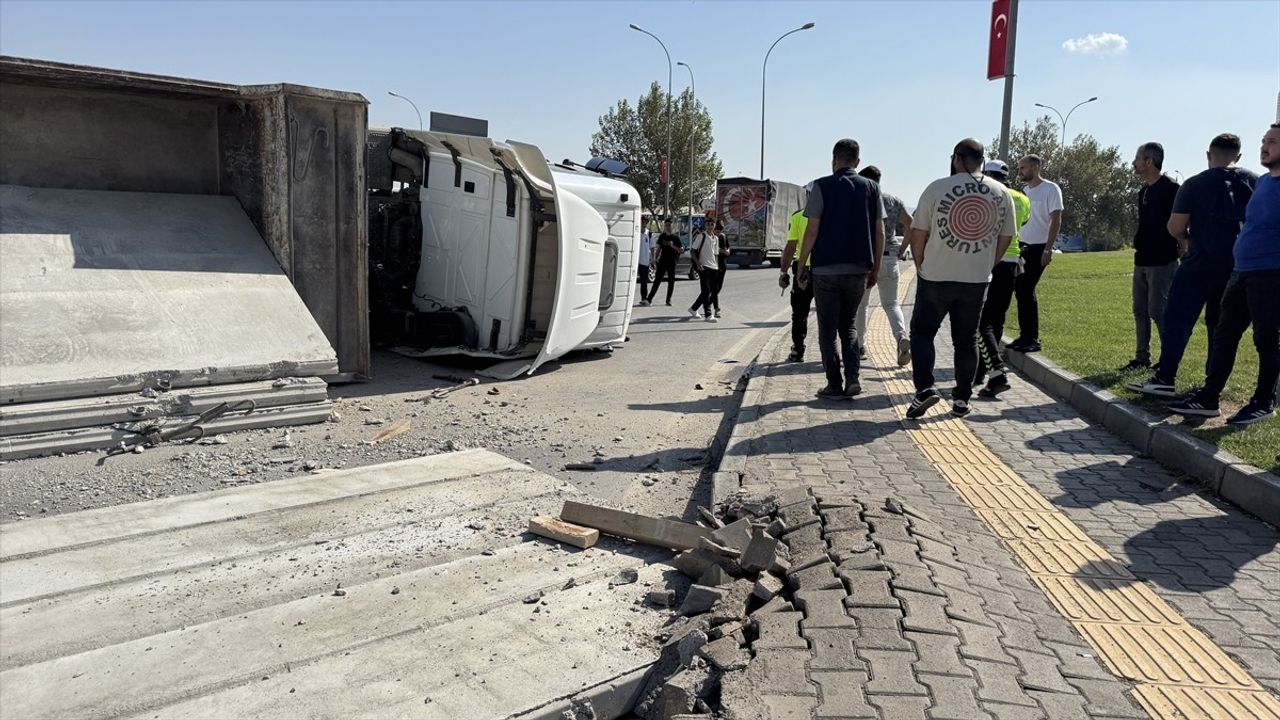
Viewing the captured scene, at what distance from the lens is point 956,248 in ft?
21.5

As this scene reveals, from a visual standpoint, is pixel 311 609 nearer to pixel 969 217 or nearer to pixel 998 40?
pixel 969 217

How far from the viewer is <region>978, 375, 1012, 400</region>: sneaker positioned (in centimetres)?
A: 777

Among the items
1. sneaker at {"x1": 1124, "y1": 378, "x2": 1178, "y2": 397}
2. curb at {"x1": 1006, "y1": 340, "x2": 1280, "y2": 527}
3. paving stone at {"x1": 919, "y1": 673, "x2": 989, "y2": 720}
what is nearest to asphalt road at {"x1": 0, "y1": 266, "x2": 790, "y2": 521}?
paving stone at {"x1": 919, "y1": 673, "x2": 989, "y2": 720}

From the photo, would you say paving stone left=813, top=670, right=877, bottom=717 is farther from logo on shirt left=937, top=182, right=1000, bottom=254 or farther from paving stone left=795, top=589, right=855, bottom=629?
logo on shirt left=937, top=182, right=1000, bottom=254

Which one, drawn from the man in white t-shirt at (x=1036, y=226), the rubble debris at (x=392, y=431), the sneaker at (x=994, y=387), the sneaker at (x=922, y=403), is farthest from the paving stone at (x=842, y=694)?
the man in white t-shirt at (x=1036, y=226)

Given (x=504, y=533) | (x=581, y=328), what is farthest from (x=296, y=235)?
(x=504, y=533)

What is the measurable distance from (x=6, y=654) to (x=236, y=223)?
18.9ft

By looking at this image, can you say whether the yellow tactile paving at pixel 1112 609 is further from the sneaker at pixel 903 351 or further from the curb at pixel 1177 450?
the sneaker at pixel 903 351

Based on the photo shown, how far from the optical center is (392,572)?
159 inches

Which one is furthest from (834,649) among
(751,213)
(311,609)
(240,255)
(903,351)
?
(751,213)

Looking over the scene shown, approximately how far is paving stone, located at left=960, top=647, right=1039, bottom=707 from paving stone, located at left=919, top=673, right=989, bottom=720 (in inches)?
1.3

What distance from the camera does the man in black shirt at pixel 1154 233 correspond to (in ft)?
25.5

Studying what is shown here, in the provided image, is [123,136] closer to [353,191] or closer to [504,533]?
[353,191]

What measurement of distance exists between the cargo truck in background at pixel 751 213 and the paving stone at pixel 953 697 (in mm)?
32950
